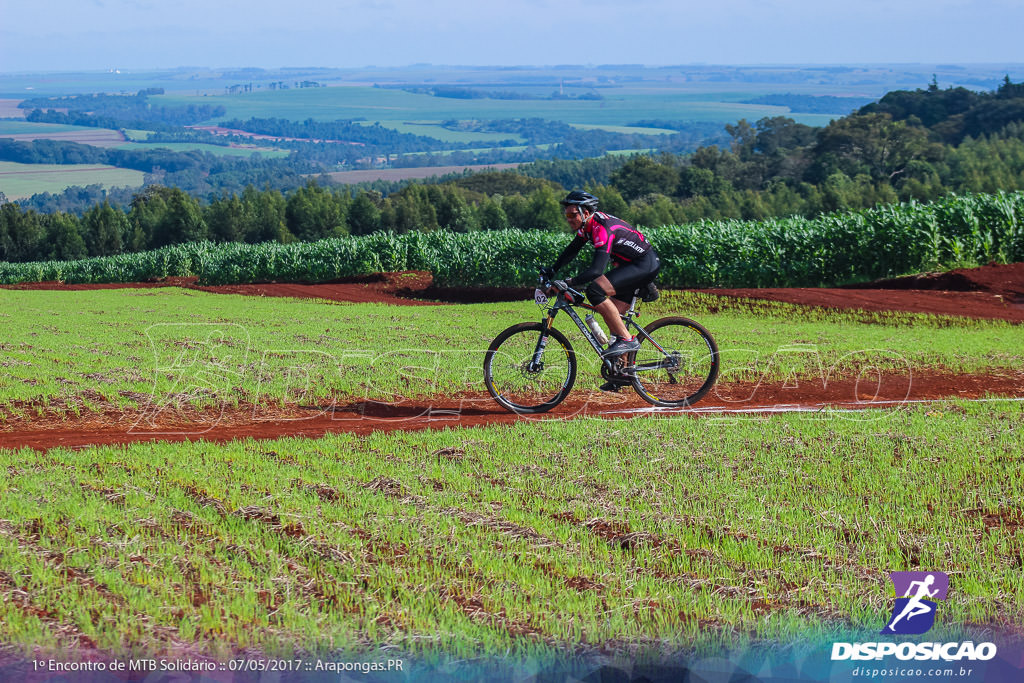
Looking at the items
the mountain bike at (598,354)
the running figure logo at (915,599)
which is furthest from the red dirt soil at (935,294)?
the running figure logo at (915,599)

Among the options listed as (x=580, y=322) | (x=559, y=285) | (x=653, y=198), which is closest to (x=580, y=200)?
(x=559, y=285)

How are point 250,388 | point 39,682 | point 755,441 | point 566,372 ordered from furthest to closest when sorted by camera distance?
point 250,388
point 566,372
point 755,441
point 39,682

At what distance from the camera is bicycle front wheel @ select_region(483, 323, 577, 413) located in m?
10.8

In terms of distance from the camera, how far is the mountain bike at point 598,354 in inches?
423

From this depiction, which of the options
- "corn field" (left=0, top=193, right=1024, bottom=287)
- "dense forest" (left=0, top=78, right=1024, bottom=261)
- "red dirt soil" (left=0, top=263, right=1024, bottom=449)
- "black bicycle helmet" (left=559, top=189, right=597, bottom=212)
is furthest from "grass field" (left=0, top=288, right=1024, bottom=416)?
"dense forest" (left=0, top=78, right=1024, bottom=261)

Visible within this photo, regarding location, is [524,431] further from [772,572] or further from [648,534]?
[772,572]

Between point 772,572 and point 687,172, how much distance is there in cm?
12945

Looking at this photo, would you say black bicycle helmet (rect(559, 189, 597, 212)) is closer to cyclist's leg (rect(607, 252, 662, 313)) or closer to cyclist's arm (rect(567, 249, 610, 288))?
cyclist's arm (rect(567, 249, 610, 288))

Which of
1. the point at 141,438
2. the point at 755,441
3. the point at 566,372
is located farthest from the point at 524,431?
the point at 141,438

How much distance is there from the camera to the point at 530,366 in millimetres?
10875

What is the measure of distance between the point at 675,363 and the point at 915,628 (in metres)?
6.05

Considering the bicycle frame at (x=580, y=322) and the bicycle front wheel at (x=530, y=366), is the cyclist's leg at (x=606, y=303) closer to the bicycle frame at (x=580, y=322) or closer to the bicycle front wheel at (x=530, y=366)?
the bicycle frame at (x=580, y=322)

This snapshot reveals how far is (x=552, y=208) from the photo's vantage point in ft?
343

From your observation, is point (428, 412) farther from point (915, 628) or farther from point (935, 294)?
point (935, 294)
